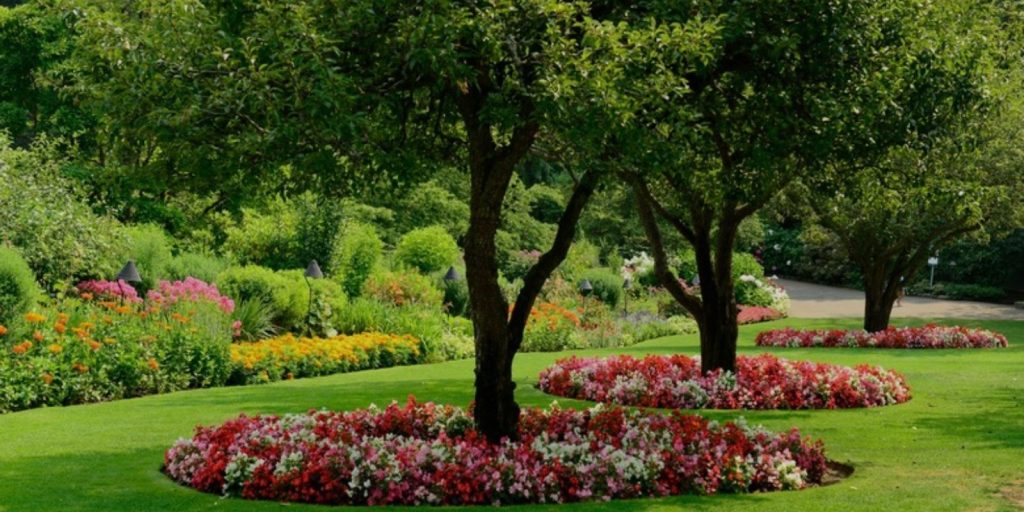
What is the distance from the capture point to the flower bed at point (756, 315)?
3372cm

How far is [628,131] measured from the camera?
786cm

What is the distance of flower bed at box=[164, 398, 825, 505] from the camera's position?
8.41 m

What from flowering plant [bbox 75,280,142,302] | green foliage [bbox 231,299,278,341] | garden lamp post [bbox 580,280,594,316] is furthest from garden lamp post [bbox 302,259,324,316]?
garden lamp post [bbox 580,280,594,316]

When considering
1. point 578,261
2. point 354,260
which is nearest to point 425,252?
point 354,260

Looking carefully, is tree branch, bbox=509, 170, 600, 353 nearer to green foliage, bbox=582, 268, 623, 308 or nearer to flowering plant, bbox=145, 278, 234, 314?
flowering plant, bbox=145, 278, 234, 314

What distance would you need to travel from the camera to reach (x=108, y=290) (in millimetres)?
18109

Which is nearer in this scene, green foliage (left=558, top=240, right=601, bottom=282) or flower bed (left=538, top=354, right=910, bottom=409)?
flower bed (left=538, top=354, right=910, bottom=409)

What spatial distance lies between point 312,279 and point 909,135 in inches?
531

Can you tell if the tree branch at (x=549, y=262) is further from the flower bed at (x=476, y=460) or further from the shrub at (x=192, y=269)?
the shrub at (x=192, y=269)

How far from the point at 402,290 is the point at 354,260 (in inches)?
56.9

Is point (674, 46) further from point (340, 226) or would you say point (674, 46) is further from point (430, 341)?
point (340, 226)

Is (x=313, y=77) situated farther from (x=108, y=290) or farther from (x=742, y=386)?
(x=108, y=290)

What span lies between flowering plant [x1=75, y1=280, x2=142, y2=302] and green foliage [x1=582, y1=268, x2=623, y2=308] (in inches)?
665

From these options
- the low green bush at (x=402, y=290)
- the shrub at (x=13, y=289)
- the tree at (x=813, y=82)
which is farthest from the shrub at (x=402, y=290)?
the tree at (x=813, y=82)
